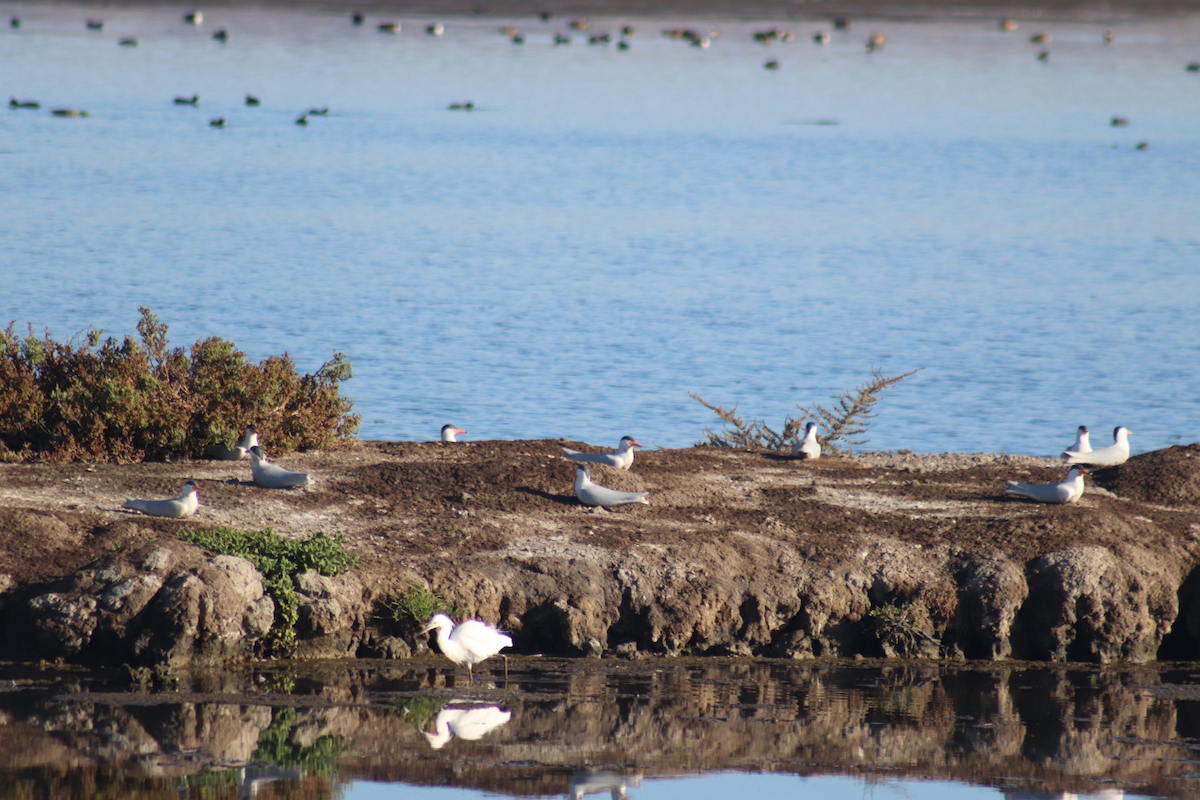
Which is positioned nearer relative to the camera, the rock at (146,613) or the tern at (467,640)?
the tern at (467,640)

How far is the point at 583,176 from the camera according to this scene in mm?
47562

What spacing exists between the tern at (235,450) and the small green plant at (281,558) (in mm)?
2426

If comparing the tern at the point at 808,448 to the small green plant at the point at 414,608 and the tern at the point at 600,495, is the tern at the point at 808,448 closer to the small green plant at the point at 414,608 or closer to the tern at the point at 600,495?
the tern at the point at 600,495

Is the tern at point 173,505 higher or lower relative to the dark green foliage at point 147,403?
lower

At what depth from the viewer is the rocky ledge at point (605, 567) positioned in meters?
11.1

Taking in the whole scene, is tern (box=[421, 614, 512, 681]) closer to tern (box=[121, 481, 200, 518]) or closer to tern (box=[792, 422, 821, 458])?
tern (box=[121, 481, 200, 518])

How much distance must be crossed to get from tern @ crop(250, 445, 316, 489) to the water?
762 centimetres

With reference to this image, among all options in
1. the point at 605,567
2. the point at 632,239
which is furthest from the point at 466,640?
the point at 632,239

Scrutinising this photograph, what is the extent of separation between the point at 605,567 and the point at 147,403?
491 centimetres

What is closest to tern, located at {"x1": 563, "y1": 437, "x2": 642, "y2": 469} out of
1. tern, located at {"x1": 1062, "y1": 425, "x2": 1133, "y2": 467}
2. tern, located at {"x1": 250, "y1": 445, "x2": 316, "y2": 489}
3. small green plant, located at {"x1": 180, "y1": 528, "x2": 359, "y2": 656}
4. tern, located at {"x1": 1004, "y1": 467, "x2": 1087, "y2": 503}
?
tern, located at {"x1": 250, "y1": 445, "x2": 316, "y2": 489}

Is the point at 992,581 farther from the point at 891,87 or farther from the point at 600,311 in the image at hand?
the point at 891,87

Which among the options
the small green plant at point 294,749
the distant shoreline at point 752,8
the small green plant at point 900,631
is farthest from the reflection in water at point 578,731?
the distant shoreline at point 752,8

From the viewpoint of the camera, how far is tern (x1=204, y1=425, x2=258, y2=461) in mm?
14281

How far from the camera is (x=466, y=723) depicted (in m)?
10.2
